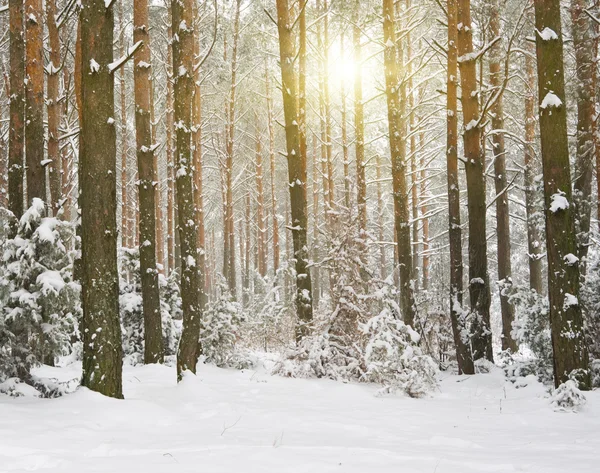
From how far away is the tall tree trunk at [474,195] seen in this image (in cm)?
877

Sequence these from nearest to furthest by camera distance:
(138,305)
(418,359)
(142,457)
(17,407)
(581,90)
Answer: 1. (142,457)
2. (17,407)
3. (418,359)
4. (581,90)
5. (138,305)

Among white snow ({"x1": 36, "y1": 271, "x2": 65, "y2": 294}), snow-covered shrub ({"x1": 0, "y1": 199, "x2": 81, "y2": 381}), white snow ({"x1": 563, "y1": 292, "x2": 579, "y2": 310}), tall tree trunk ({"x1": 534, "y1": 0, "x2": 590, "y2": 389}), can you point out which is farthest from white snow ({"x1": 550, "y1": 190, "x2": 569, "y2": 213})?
white snow ({"x1": 36, "y1": 271, "x2": 65, "y2": 294})

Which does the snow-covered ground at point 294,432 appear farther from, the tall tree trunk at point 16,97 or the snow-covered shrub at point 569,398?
the tall tree trunk at point 16,97

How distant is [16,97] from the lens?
8.08 m

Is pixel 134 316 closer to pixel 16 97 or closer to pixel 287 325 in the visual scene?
pixel 287 325

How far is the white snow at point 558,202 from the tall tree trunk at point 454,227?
3.36 m

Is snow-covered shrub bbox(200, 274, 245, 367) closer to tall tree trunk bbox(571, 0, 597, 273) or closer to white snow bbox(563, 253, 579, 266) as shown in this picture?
white snow bbox(563, 253, 579, 266)

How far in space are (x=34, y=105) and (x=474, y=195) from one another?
769 cm

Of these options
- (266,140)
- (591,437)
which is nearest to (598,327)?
(591,437)

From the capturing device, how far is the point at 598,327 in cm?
718

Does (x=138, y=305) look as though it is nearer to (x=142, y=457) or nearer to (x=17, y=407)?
(x=17, y=407)

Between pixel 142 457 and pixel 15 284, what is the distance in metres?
4.25

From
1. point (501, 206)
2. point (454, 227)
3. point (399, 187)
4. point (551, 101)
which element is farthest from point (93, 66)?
point (501, 206)

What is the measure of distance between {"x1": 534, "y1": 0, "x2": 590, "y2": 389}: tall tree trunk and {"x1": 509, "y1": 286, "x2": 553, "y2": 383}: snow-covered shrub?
164 centimetres
